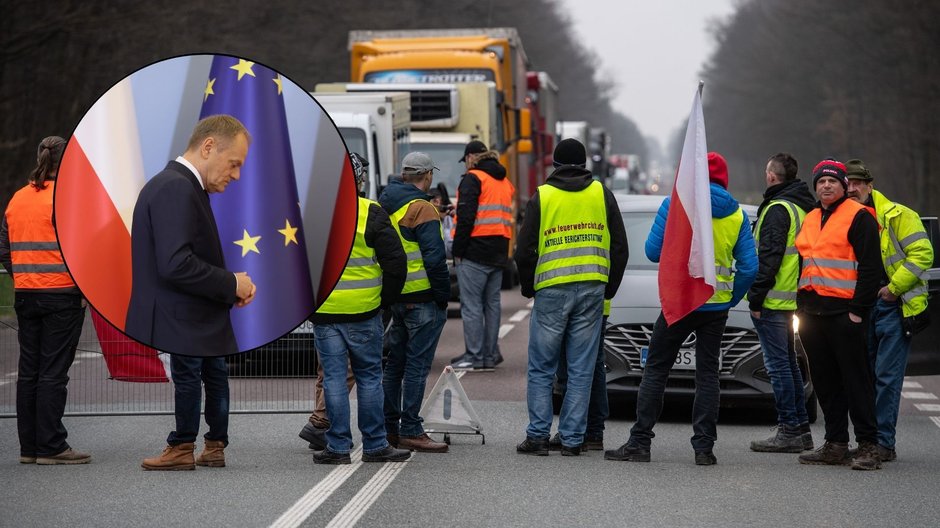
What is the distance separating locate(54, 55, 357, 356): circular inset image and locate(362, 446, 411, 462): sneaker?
2188 mm

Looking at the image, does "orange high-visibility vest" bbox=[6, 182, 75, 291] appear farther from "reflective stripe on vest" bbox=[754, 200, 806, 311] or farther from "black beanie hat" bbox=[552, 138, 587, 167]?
"reflective stripe on vest" bbox=[754, 200, 806, 311]

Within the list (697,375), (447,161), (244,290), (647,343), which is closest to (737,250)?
(697,375)

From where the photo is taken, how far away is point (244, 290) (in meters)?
7.05

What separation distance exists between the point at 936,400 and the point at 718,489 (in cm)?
517

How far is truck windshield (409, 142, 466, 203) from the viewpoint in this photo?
→ 70.4 feet

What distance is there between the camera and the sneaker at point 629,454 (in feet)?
30.8

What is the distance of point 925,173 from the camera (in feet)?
151

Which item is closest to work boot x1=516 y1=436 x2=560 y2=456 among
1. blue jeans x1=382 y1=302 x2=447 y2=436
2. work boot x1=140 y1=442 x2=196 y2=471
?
blue jeans x1=382 y1=302 x2=447 y2=436

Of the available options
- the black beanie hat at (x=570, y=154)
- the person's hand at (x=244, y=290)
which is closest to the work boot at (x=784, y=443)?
the black beanie hat at (x=570, y=154)

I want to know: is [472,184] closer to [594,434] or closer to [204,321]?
[594,434]

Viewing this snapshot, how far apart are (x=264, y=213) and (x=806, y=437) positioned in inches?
176

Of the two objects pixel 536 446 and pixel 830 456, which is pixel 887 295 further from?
pixel 536 446

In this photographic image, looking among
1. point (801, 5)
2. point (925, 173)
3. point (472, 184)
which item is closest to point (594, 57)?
point (801, 5)

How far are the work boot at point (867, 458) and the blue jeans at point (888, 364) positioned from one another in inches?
17.0
